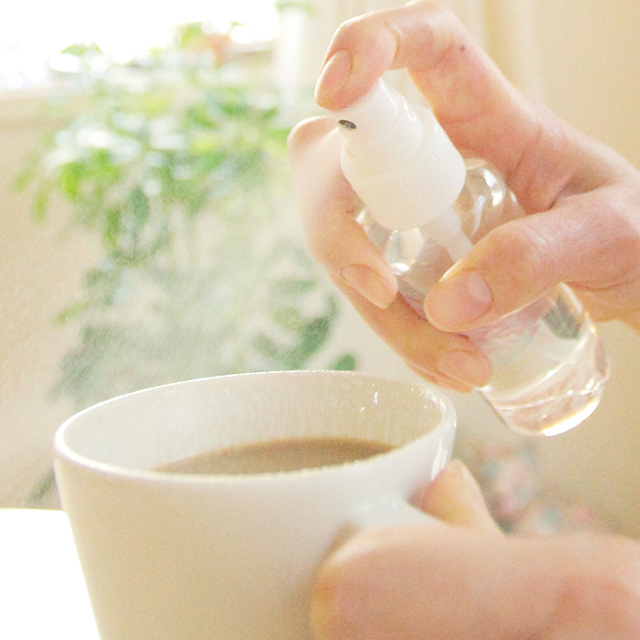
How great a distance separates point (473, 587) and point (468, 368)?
20cm

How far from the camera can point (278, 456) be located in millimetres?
280

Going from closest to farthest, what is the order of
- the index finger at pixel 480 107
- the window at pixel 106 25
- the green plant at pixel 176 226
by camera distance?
the index finger at pixel 480 107, the green plant at pixel 176 226, the window at pixel 106 25

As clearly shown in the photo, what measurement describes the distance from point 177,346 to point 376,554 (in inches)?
23.5

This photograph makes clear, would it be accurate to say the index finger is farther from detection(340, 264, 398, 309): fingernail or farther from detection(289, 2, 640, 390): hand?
detection(340, 264, 398, 309): fingernail

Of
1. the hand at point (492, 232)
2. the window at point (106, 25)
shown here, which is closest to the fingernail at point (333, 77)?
the hand at point (492, 232)

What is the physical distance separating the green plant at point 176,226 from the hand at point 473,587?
0.56 meters

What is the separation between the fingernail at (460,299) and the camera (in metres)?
0.31

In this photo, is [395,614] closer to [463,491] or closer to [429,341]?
[463,491]

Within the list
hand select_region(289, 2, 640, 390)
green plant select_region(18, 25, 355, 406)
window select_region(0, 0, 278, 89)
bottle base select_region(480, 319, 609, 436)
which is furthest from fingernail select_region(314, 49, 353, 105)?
window select_region(0, 0, 278, 89)

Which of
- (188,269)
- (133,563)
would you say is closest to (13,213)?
(188,269)

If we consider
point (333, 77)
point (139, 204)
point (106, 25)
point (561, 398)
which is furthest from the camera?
point (106, 25)

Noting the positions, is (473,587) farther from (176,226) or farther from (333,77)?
(176,226)

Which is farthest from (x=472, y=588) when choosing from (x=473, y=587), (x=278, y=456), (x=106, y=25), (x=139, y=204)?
(x=106, y=25)

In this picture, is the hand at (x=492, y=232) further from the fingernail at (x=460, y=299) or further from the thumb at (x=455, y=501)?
the thumb at (x=455, y=501)
